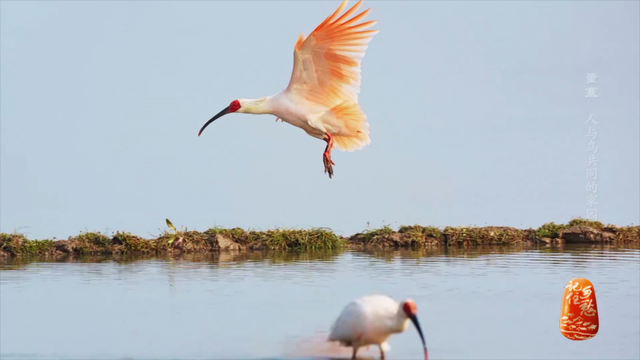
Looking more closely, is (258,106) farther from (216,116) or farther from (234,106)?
(216,116)

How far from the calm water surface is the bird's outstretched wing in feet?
7.03

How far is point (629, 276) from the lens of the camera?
9281mm

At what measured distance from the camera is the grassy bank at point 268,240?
41.2ft

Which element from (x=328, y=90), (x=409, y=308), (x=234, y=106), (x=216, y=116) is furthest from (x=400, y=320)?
(x=216, y=116)

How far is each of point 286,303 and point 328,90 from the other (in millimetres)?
3053

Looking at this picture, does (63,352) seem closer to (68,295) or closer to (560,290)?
(68,295)

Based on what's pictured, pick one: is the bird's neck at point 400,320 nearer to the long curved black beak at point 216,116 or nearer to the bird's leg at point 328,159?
the bird's leg at point 328,159

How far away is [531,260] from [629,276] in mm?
1933

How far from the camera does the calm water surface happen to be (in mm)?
5879

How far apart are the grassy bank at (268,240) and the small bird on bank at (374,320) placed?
740 centimetres

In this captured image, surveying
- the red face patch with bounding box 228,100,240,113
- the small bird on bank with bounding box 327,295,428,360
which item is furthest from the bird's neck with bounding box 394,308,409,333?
the red face patch with bounding box 228,100,240,113

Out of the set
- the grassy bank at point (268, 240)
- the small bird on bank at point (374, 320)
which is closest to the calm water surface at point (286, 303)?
the small bird on bank at point (374, 320)

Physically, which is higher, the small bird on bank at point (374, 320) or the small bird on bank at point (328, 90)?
the small bird on bank at point (328, 90)

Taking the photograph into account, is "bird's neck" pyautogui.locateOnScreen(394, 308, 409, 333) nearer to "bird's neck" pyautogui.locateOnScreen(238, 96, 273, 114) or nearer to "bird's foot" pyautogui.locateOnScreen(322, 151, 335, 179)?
"bird's foot" pyautogui.locateOnScreen(322, 151, 335, 179)
